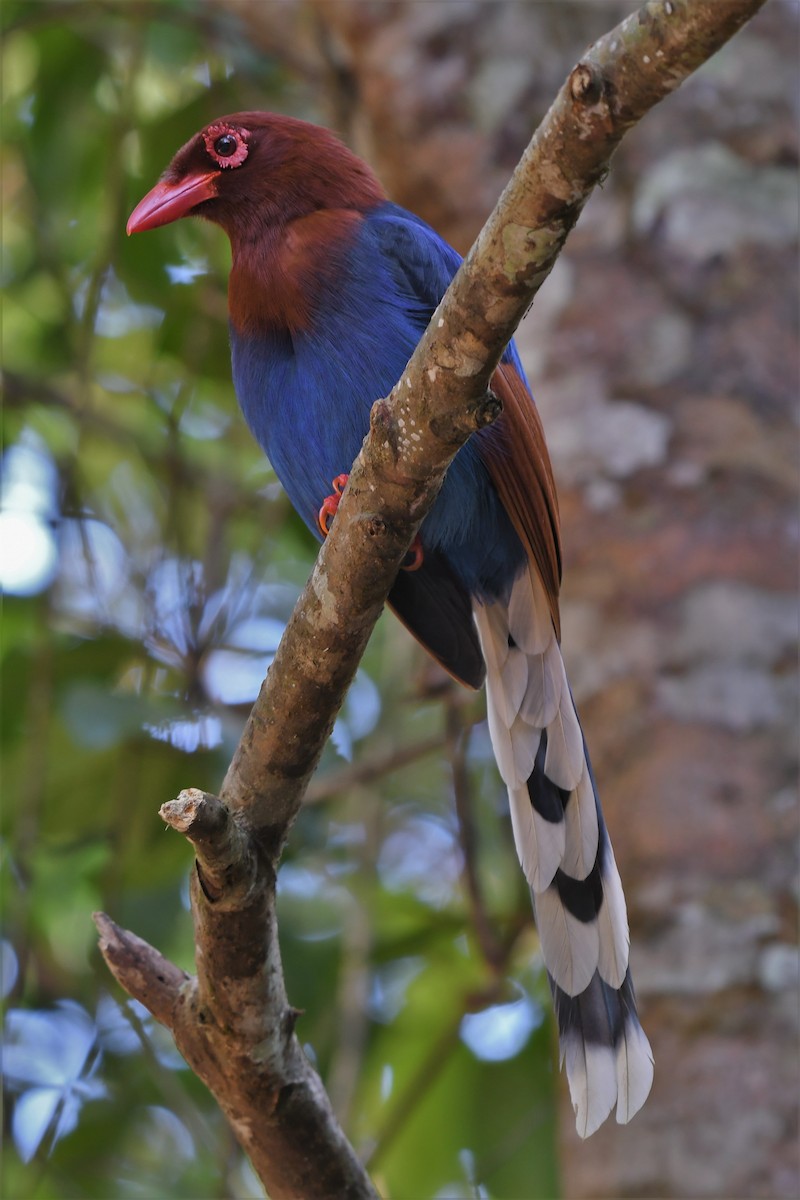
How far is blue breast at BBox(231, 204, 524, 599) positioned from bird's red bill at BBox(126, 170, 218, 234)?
371mm

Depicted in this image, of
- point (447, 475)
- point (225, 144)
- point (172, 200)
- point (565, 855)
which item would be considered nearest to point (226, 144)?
point (225, 144)

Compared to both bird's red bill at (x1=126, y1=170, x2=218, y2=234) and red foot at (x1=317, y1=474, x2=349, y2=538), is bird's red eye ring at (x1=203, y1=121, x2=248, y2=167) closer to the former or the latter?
bird's red bill at (x1=126, y1=170, x2=218, y2=234)

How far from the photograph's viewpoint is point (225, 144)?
3.47 metres

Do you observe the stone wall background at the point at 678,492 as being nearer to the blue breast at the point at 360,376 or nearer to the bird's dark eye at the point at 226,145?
the blue breast at the point at 360,376

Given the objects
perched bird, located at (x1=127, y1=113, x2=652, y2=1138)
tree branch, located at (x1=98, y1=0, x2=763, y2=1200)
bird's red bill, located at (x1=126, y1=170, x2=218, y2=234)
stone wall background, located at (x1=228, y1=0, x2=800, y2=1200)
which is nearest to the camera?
tree branch, located at (x1=98, y1=0, x2=763, y2=1200)

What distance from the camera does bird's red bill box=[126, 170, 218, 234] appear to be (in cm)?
336

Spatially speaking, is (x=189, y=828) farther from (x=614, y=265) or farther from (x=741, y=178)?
(x=741, y=178)

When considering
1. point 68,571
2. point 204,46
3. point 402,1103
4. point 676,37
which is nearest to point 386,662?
point 68,571

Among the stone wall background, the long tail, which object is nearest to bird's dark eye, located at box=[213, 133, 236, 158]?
the stone wall background

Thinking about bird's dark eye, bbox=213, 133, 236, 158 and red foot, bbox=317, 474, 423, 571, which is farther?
bird's dark eye, bbox=213, 133, 236, 158

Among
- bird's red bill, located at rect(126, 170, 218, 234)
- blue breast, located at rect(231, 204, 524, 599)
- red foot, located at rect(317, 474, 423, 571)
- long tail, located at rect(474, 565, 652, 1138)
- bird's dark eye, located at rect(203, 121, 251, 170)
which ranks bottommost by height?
long tail, located at rect(474, 565, 652, 1138)

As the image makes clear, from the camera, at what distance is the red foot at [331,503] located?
2.96 meters

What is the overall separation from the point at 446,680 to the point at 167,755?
0.86m

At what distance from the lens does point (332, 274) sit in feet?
10.0
